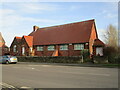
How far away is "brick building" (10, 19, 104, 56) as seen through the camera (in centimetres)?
3241

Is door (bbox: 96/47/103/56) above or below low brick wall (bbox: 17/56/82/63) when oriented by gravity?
above

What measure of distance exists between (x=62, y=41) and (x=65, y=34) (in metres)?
2.53

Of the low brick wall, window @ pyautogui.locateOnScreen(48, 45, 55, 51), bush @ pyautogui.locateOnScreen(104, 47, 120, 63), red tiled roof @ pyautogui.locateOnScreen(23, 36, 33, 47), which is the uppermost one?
red tiled roof @ pyautogui.locateOnScreen(23, 36, 33, 47)

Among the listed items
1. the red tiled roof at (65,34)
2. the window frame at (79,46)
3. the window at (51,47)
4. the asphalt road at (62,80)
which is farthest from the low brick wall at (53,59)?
the asphalt road at (62,80)

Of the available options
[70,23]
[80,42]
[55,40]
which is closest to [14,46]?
[55,40]

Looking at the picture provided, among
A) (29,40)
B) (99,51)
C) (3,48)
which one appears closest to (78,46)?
(99,51)

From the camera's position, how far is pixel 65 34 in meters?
37.0

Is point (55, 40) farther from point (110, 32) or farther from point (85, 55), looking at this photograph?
point (110, 32)

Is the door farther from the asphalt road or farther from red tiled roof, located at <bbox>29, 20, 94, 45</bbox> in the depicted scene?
the asphalt road

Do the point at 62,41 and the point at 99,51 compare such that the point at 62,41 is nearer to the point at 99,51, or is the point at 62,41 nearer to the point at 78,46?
the point at 78,46

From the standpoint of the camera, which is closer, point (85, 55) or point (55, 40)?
point (85, 55)

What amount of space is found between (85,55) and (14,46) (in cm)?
2312

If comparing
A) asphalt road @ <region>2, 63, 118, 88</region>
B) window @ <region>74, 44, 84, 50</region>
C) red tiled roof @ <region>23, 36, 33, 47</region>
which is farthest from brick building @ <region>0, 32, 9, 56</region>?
asphalt road @ <region>2, 63, 118, 88</region>

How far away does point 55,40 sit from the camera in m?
37.0
